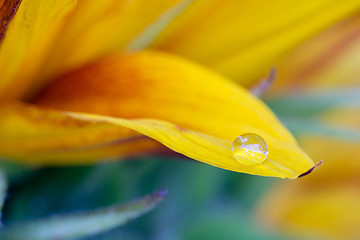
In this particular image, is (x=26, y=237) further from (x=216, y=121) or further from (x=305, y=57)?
(x=305, y=57)

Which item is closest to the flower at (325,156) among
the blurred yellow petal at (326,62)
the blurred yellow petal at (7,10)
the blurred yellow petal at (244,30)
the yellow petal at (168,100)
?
the blurred yellow petal at (326,62)

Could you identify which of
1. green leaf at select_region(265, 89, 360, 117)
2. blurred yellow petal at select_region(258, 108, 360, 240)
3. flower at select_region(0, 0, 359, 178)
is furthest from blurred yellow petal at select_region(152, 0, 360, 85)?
blurred yellow petal at select_region(258, 108, 360, 240)

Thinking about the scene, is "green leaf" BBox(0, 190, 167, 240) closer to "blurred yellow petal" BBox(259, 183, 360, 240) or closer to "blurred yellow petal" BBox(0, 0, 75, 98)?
"blurred yellow petal" BBox(0, 0, 75, 98)

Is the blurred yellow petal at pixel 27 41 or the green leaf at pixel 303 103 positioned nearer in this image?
the blurred yellow petal at pixel 27 41

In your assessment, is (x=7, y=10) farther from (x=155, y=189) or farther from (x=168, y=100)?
(x=155, y=189)

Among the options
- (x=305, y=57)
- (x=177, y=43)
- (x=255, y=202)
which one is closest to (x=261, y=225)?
(x=255, y=202)

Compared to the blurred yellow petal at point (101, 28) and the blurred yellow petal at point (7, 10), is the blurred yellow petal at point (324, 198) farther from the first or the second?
the blurred yellow petal at point (7, 10)
